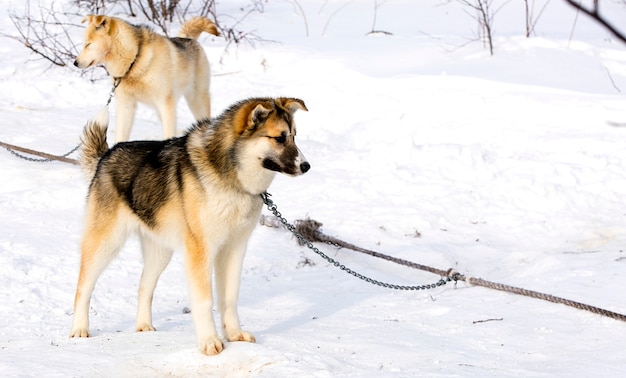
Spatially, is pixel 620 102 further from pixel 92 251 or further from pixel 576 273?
pixel 92 251

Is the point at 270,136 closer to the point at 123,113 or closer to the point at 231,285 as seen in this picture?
the point at 231,285

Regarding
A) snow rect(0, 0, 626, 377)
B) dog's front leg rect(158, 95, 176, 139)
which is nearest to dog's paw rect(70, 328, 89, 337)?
snow rect(0, 0, 626, 377)

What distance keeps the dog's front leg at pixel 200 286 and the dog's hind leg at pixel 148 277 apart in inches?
28.0

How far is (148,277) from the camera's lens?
499 cm

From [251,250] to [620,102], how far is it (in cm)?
469

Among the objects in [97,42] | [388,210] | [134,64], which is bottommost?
[388,210]

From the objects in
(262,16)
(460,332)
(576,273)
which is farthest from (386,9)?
(460,332)

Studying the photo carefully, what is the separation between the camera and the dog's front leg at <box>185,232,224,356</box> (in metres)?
4.22

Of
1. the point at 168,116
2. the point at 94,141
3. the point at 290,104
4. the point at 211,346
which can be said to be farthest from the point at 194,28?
the point at 211,346

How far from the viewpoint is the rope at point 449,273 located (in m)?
4.84

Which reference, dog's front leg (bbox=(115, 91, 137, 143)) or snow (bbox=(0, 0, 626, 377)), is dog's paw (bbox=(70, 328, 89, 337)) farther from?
dog's front leg (bbox=(115, 91, 137, 143))

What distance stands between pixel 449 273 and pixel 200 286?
1798mm

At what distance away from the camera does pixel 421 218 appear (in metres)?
7.23

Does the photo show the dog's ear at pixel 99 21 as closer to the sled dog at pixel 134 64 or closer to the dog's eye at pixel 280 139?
the sled dog at pixel 134 64
